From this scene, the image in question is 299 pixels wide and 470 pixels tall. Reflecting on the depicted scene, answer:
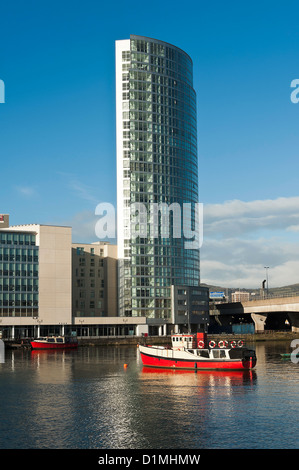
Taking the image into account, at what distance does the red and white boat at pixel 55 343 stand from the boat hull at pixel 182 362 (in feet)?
211

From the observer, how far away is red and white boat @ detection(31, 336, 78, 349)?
170 meters

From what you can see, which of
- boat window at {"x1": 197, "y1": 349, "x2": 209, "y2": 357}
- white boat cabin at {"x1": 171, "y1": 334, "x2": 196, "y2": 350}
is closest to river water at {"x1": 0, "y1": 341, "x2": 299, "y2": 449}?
boat window at {"x1": 197, "y1": 349, "x2": 209, "y2": 357}

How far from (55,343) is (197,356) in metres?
78.2

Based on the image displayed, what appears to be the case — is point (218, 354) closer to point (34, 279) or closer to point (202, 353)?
point (202, 353)

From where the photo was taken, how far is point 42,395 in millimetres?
77188

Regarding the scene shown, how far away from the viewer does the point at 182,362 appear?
103 metres

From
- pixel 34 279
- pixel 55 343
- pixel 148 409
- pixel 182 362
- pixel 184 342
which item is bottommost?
pixel 55 343

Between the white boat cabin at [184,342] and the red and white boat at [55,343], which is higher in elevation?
the white boat cabin at [184,342]

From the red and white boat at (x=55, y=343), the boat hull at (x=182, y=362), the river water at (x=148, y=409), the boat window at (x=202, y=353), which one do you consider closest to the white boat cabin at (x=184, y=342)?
the boat hull at (x=182, y=362)

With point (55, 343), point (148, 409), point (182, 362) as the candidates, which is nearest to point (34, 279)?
point (55, 343)

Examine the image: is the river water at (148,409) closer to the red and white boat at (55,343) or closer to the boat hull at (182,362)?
the boat hull at (182,362)

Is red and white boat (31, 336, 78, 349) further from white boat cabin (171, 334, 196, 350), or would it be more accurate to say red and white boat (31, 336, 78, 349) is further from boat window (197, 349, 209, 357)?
boat window (197, 349, 209, 357)

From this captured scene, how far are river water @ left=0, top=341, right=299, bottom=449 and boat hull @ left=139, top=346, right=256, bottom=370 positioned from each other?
130cm

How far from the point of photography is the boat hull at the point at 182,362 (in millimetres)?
99312
